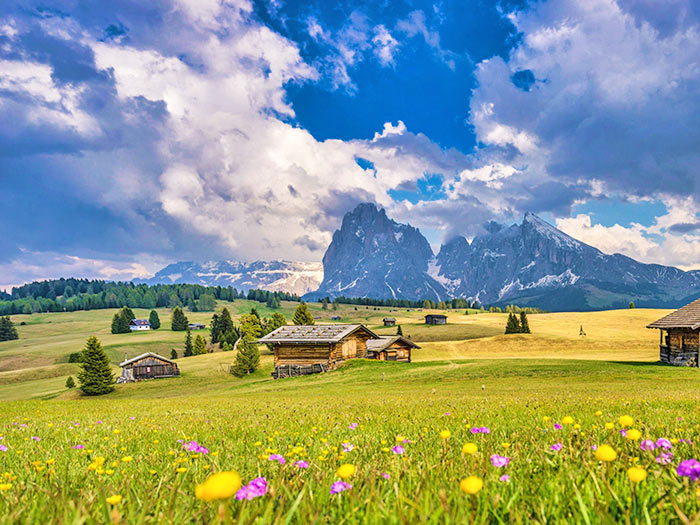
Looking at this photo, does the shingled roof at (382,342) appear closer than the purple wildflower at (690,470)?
No

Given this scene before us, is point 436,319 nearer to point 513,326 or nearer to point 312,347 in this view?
point 513,326

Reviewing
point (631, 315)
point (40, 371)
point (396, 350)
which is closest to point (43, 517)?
point (396, 350)

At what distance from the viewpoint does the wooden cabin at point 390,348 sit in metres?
64.9

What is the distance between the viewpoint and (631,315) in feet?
394

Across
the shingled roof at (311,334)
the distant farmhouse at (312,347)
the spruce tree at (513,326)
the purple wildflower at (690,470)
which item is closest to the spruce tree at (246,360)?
the shingled roof at (311,334)

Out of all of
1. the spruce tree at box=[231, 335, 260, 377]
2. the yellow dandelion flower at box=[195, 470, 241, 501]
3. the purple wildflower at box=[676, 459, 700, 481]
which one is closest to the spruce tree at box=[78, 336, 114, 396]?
the spruce tree at box=[231, 335, 260, 377]

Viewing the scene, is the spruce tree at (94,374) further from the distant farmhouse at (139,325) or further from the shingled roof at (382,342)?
the distant farmhouse at (139,325)

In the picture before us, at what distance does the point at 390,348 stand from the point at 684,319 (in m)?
38.6

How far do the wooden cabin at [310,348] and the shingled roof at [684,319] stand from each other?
36719 mm

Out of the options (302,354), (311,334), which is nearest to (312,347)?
(302,354)

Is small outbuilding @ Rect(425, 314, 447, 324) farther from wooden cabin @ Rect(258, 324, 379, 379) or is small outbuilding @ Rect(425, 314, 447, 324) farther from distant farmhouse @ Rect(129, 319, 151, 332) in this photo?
distant farmhouse @ Rect(129, 319, 151, 332)

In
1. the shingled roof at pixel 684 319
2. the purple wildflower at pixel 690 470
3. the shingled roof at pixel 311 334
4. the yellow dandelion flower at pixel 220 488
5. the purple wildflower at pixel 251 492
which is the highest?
the yellow dandelion flower at pixel 220 488

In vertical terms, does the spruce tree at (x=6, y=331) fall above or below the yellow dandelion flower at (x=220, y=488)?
below

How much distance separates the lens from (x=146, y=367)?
3233 inches
